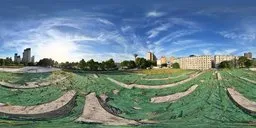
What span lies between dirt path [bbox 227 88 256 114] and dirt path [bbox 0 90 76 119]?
156 inches

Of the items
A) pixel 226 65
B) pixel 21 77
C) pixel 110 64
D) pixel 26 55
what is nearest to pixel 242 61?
pixel 226 65

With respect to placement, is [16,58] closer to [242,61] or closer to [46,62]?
[46,62]

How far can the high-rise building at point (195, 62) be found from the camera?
1083 centimetres

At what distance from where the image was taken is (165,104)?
10500 millimetres

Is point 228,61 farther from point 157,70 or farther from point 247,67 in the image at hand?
point 157,70

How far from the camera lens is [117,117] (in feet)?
32.8

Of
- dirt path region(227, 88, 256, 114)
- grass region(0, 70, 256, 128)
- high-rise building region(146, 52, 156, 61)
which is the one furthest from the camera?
high-rise building region(146, 52, 156, 61)

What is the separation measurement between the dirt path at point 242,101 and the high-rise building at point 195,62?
87 centimetres

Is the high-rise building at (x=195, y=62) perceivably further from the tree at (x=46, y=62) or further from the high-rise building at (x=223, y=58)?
the tree at (x=46, y=62)

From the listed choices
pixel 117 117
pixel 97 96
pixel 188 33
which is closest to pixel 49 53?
pixel 97 96

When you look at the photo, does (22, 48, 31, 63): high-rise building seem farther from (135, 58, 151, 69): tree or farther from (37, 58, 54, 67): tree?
(135, 58, 151, 69): tree

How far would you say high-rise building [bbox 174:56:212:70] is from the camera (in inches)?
426

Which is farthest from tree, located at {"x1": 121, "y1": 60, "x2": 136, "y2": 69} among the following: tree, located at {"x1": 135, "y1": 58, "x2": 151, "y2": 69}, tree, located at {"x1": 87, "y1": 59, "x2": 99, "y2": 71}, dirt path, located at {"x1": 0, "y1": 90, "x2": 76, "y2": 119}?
dirt path, located at {"x1": 0, "y1": 90, "x2": 76, "y2": 119}

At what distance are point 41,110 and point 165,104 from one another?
3.01 m
